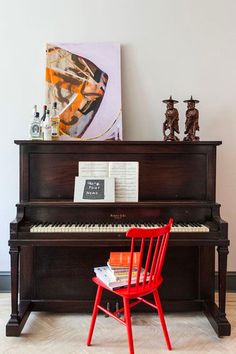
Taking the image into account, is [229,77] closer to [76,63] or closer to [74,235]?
[76,63]

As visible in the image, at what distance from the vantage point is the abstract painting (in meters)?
2.75

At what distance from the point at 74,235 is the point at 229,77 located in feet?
6.24

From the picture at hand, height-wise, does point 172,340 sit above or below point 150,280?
below

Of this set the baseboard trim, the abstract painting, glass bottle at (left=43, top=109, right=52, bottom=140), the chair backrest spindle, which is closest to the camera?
the chair backrest spindle

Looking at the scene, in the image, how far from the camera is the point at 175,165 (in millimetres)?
2469

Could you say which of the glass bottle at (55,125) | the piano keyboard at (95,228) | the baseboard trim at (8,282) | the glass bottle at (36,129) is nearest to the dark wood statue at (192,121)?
the piano keyboard at (95,228)

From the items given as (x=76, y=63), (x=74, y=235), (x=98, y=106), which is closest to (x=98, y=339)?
(x=74, y=235)

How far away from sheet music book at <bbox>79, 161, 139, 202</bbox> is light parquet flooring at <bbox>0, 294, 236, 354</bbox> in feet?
3.13

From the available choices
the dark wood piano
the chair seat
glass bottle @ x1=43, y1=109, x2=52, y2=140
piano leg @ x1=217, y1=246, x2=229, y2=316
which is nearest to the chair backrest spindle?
the chair seat

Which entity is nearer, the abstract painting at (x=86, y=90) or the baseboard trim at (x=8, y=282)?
the abstract painting at (x=86, y=90)

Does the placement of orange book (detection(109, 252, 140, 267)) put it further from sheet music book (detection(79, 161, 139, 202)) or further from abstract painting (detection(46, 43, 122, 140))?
abstract painting (detection(46, 43, 122, 140))

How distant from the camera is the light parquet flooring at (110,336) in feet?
6.77

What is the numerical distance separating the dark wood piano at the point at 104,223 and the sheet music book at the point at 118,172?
0.04 metres

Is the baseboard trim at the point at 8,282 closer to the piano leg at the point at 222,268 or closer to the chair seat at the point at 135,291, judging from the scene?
the piano leg at the point at 222,268
